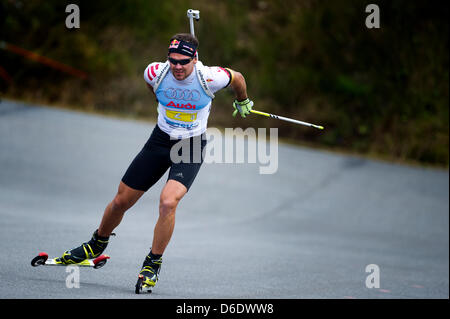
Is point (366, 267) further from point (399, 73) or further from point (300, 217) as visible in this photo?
point (399, 73)

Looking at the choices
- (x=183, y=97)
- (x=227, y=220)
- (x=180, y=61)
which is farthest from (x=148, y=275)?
(x=227, y=220)

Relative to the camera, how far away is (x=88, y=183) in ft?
45.1

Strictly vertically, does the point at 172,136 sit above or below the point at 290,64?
below

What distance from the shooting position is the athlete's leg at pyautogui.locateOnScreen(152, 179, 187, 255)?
17.5 feet

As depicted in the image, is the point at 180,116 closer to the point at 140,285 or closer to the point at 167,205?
the point at 167,205

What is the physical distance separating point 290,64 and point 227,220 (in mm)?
9049

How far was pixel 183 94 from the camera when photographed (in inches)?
214

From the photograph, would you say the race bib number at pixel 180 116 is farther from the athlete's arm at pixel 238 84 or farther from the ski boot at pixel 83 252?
the ski boot at pixel 83 252

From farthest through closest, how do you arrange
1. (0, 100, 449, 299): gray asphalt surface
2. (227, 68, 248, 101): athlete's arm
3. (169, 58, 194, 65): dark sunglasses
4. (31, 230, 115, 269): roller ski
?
(0, 100, 449, 299): gray asphalt surface → (31, 230, 115, 269): roller ski → (227, 68, 248, 101): athlete's arm → (169, 58, 194, 65): dark sunglasses

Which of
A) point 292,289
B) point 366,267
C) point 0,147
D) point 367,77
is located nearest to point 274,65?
point 367,77

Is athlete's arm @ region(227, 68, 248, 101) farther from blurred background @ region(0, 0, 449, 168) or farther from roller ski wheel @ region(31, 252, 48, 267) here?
blurred background @ region(0, 0, 449, 168)

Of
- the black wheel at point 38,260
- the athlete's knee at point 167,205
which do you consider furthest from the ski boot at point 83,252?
the athlete's knee at point 167,205

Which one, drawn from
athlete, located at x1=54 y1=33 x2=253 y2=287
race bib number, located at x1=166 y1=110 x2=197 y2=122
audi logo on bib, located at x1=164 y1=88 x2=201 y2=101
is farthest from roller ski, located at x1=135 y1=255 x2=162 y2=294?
audi logo on bib, located at x1=164 y1=88 x2=201 y2=101

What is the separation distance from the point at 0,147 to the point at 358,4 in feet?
33.6
